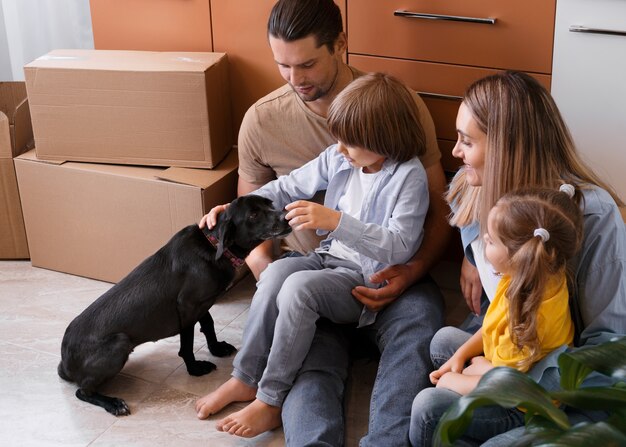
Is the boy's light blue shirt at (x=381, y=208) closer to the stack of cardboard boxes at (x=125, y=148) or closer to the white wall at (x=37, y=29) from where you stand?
the stack of cardboard boxes at (x=125, y=148)

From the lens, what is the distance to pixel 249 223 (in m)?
2.06

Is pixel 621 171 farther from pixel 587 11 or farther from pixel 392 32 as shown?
pixel 392 32

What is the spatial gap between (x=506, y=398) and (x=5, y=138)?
2060mm

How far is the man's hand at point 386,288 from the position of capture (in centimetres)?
208

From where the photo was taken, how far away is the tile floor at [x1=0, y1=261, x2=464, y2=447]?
2.02 metres

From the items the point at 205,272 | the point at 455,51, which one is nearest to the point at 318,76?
the point at 455,51

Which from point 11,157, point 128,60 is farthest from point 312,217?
point 11,157

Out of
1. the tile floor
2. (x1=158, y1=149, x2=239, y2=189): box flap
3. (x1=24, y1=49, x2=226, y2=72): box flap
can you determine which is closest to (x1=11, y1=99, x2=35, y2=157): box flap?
(x1=24, y1=49, x2=226, y2=72): box flap

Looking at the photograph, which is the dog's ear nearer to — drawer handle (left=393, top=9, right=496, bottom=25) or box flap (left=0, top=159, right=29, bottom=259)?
drawer handle (left=393, top=9, right=496, bottom=25)

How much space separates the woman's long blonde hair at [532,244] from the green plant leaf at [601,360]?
0.28 meters

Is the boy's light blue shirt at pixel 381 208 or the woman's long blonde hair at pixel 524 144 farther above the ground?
the woman's long blonde hair at pixel 524 144

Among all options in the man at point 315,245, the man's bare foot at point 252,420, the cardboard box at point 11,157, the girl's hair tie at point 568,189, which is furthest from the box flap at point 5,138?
the girl's hair tie at point 568,189

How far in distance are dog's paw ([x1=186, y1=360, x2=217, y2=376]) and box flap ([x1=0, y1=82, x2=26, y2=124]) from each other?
1214 millimetres

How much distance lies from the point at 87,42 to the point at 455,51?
146cm
